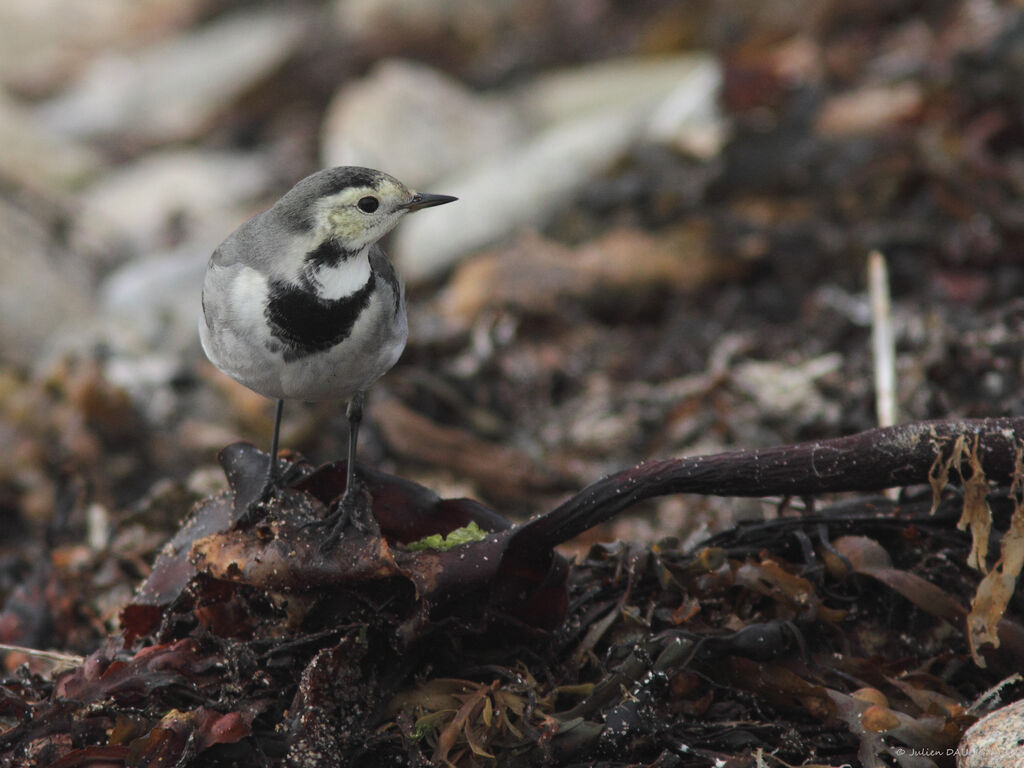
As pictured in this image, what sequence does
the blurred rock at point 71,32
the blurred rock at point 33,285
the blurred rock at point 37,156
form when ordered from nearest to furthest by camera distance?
the blurred rock at point 33,285
the blurred rock at point 37,156
the blurred rock at point 71,32

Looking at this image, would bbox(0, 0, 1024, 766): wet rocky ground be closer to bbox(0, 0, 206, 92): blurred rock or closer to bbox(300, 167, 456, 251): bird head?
bbox(0, 0, 206, 92): blurred rock

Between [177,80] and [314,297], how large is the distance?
9.55 meters

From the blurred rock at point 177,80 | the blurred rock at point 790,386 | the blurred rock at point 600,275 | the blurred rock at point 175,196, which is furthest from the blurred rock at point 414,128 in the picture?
the blurred rock at point 790,386

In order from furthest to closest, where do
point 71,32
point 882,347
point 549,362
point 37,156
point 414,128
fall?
point 71,32
point 37,156
point 414,128
point 549,362
point 882,347

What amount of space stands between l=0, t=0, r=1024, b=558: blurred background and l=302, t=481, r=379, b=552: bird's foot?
117 centimetres

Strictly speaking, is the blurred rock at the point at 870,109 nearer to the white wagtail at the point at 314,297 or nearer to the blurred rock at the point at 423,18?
the white wagtail at the point at 314,297

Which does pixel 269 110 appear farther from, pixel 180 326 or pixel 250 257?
pixel 250 257

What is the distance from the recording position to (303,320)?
2955mm

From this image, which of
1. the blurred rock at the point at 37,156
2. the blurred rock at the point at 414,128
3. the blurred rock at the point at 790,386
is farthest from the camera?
the blurred rock at the point at 37,156

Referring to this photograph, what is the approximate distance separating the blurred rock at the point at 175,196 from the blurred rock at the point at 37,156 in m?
0.26

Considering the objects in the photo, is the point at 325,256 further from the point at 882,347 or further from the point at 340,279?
the point at 882,347

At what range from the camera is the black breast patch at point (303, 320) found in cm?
295

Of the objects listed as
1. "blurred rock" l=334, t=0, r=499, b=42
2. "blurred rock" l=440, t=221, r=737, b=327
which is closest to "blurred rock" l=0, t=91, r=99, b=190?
"blurred rock" l=334, t=0, r=499, b=42

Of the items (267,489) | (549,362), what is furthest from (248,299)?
(549,362)
